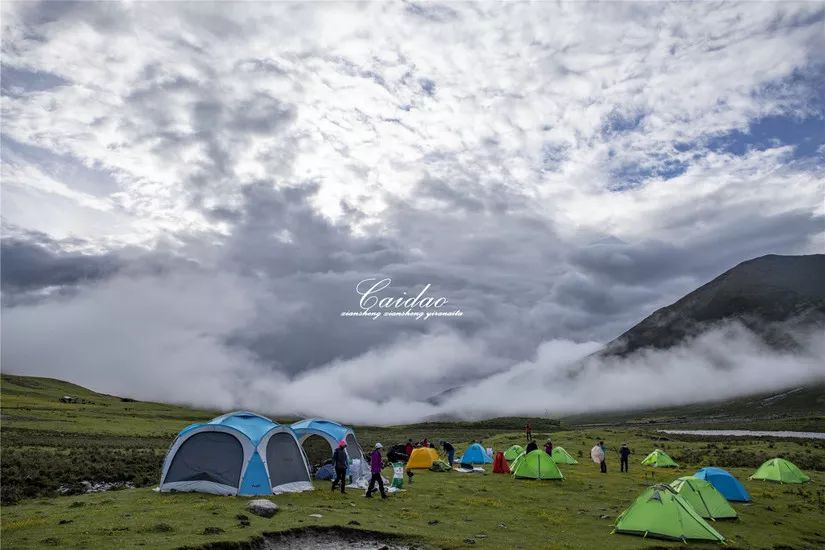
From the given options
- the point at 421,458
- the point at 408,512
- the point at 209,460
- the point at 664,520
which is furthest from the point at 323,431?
the point at 664,520

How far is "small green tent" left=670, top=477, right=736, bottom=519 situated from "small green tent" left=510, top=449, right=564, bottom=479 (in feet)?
37.4

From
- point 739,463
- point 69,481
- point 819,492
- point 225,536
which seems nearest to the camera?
point 225,536

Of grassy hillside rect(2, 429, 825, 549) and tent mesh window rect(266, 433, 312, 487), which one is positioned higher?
tent mesh window rect(266, 433, 312, 487)

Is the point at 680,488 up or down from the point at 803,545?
up

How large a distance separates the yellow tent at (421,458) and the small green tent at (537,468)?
294 inches

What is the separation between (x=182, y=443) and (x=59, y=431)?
247 feet

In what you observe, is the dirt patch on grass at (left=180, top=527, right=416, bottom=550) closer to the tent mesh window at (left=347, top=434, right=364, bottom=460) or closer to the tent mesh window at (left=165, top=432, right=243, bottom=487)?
the tent mesh window at (left=165, top=432, right=243, bottom=487)

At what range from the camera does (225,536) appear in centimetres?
1930

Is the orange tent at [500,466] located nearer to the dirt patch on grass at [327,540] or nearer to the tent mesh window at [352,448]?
the tent mesh window at [352,448]

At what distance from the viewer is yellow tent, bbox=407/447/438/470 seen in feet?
143

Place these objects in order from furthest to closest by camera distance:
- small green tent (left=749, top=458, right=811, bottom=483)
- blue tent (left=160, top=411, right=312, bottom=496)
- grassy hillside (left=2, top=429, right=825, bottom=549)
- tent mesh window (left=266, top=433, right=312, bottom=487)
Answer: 1. small green tent (left=749, top=458, right=811, bottom=483)
2. tent mesh window (left=266, top=433, right=312, bottom=487)
3. blue tent (left=160, top=411, right=312, bottom=496)
4. grassy hillside (left=2, top=429, right=825, bottom=549)

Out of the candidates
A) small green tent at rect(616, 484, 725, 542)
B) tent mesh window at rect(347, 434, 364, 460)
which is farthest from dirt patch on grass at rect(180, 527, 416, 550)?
tent mesh window at rect(347, 434, 364, 460)

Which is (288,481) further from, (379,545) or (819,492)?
(819,492)

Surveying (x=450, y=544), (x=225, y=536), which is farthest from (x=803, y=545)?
(x=225, y=536)
